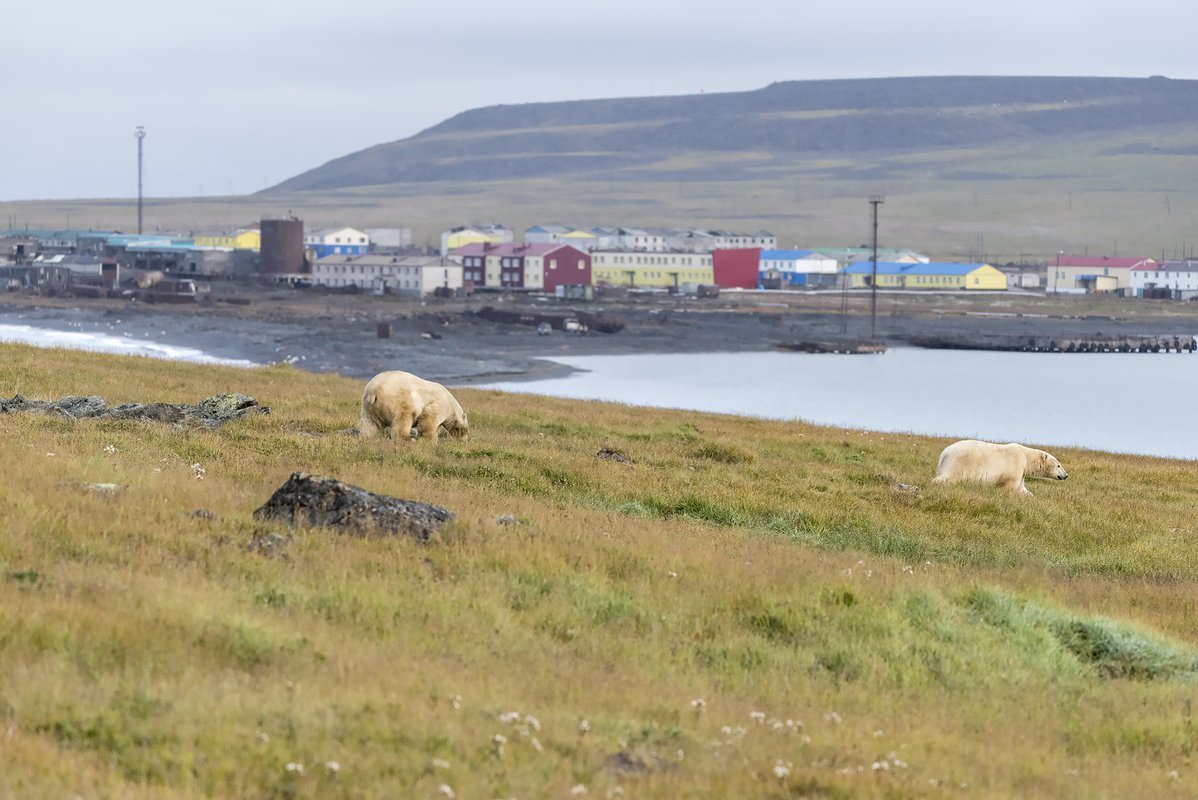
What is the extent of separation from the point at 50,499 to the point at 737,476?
10.7 m

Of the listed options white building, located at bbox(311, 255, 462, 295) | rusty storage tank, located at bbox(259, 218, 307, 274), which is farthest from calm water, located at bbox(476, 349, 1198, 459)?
rusty storage tank, located at bbox(259, 218, 307, 274)

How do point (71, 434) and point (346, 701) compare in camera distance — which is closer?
point (346, 701)

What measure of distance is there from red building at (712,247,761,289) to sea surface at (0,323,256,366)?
9163 cm

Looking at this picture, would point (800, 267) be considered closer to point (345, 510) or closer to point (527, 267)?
point (527, 267)

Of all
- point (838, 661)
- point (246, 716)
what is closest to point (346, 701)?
point (246, 716)

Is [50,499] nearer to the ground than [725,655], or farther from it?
farther from it

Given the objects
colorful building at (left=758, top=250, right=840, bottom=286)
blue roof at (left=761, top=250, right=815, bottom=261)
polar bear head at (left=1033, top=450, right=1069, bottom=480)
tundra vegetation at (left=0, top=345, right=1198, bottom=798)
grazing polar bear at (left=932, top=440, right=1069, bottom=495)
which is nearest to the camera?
tundra vegetation at (left=0, top=345, right=1198, bottom=798)

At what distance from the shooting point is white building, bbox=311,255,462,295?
489 ft

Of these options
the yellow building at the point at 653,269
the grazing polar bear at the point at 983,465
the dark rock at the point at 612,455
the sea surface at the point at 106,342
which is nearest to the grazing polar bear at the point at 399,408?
the dark rock at the point at 612,455

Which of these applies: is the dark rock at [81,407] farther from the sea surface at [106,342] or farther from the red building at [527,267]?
the red building at [527,267]

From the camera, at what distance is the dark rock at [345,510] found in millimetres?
11844

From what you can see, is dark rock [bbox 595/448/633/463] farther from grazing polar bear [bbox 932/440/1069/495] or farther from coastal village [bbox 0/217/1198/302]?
coastal village [bbox 0/217/1198/302]

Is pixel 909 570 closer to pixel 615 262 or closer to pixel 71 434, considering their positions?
pixel 71 434

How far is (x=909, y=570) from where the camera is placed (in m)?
13.2
